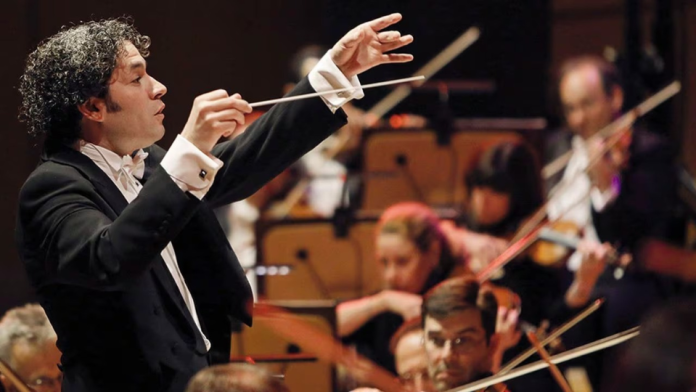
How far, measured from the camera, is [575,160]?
4.36m

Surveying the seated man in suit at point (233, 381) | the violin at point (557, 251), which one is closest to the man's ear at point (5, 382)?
the seated man in suit at point (233, 381)

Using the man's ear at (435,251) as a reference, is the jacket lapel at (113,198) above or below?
above

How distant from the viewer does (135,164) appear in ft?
6.04

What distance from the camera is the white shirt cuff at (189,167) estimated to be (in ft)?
5.31

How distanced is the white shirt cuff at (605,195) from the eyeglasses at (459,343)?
57.5 inches

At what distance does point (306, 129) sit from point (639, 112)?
2.66m

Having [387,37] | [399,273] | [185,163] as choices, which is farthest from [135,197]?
[399,273]

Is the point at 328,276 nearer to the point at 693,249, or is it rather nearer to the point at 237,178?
the point at 693,249

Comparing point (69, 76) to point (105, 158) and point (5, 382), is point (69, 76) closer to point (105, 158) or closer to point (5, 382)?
point (105, 158)

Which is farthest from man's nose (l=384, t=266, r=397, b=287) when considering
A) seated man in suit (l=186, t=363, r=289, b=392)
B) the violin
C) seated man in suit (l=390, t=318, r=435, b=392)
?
seated man in suit (l=186, t=363, r=289, b=392)

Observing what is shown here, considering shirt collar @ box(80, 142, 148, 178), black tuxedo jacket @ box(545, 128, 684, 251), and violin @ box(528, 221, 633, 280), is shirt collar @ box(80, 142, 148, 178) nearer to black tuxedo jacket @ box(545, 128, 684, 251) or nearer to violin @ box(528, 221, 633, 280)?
violin @ box(528, 221, 633, 280)

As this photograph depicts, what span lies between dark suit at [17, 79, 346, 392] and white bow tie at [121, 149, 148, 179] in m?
0.06

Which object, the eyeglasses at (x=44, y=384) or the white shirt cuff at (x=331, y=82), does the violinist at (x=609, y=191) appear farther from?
the white shirt cuff at (x=331, y=82)

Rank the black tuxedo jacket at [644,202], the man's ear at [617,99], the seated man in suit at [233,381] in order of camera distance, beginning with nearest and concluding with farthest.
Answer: the seated man in suit at [233,381] → the black tuxedo jacket at [644,202] → the man's ear at [617,99]
